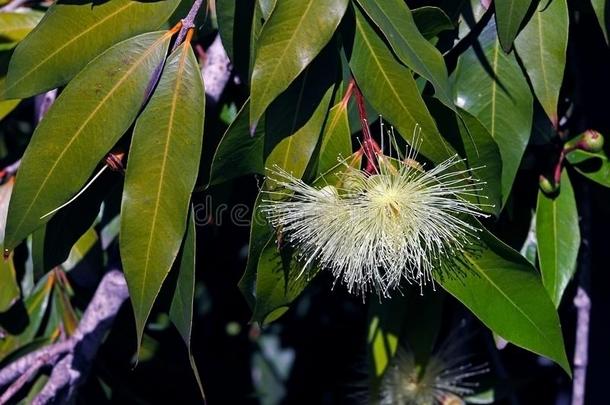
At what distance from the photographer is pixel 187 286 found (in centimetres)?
115

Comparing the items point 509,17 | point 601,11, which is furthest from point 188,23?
point 601,11

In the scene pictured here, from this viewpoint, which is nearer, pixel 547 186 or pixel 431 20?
pixel 431 20

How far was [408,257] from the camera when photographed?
1.11 meters

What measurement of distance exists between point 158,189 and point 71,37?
22 centimetres

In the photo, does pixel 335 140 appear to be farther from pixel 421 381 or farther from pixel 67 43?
pixel 421 381

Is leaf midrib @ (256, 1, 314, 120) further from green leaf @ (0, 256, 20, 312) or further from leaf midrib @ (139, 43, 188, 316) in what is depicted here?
green leaf @ (0, 256, 20, 312)

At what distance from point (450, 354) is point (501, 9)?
914mm

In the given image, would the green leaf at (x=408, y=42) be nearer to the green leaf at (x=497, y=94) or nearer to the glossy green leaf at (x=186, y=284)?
the green leaf at (x=497, y=94)

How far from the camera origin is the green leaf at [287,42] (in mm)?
999

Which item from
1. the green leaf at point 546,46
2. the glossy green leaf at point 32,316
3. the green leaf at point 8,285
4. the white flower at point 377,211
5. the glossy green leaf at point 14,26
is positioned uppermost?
the glossy green leaf at point 14,26

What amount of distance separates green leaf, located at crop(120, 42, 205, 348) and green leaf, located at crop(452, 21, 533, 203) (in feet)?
1.11

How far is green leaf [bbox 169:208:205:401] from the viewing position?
3.71 ft

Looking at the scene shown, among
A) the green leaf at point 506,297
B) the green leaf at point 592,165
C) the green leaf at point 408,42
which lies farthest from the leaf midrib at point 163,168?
the green leaf at point 592,165

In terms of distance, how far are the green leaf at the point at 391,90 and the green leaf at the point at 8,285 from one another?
2.54ft
